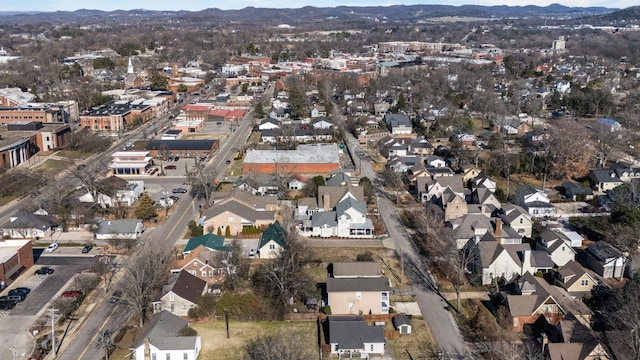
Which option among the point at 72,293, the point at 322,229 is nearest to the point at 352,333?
the point at 322,229

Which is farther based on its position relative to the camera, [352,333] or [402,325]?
[402,325]

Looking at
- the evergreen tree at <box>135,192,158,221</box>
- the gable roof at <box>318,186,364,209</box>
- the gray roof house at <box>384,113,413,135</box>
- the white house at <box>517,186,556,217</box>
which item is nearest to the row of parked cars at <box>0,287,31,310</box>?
the evergreen tree at <box>135,192,158,221</box>

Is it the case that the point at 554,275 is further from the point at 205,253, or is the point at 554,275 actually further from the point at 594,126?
the point at 594,126

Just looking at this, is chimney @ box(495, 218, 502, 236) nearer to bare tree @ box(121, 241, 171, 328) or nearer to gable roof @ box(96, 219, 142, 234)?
bare tree @ box(121, 241, 171, 328)

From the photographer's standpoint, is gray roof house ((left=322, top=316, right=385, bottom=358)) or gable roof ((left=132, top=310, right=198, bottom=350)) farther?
gray roof house ((left=322, top=316, right=385, bottom=358))

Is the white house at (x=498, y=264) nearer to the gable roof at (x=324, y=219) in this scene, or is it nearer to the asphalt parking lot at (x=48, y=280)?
the gable roof at (x=324, y=219)

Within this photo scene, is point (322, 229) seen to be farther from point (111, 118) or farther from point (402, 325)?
point (111, 118)
